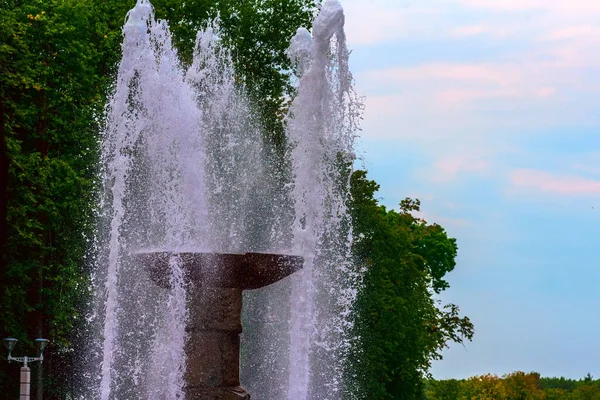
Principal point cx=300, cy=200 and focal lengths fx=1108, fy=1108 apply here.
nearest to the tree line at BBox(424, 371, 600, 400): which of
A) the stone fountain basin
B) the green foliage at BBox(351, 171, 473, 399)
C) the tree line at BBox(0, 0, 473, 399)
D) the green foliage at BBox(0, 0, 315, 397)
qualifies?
the green foliage at BBox(351, 171, 473, 399)

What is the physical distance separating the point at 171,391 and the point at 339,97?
687 centimetres

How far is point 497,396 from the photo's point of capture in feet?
287

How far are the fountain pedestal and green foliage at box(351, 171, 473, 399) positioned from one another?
21961 mm

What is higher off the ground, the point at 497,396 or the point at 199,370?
the point at 199,370

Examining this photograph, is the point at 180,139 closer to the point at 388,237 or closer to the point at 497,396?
the point at 388,237

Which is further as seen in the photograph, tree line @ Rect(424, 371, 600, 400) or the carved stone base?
tree line @ Rect(424, 371, 600, 400)

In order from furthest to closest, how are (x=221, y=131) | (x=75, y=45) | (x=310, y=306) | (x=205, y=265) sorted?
(x=75, y=45), (x=221, y=131), (x=310, y=306), (x=205, y=265)

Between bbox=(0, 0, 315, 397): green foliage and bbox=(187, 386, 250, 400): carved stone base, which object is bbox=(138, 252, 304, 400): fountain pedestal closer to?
bbox=(187, 386, 250, 400): carved stone base

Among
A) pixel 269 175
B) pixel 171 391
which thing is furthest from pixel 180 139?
pixel 269 175

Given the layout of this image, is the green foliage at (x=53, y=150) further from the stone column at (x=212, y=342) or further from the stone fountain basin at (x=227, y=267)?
the stone column at (x=212, y=342)

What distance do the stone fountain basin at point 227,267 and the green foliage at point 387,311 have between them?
2167 centimetres

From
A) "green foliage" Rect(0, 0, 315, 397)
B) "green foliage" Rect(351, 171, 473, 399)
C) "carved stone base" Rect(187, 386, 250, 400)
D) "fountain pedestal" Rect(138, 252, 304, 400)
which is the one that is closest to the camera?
"fountain pedestal" Rect(138, 252, 304, 400)

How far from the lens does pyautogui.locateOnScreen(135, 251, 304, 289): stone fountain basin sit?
13555 mm

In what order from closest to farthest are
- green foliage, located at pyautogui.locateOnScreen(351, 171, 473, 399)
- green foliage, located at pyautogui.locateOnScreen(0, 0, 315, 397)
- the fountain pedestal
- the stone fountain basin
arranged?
the stone fountain basin, the fountain pedestal, green foliage, located at pyautogui.locateOnScreen(0, 0, 315, 397), green foliage, located at pyautogui.locateOnScreen(351, 171, 473, 399)
